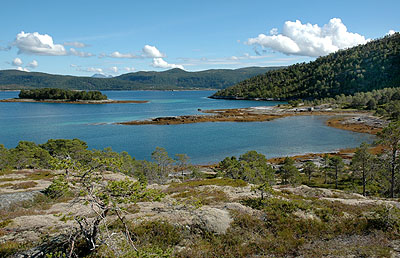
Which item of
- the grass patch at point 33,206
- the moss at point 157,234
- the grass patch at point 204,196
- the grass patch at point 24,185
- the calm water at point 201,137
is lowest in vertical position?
the calm water at point 201,137

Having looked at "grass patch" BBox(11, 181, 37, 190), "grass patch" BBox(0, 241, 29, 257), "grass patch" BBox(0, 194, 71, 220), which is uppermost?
"grass patch" BBox(0, 241, 29, 257)

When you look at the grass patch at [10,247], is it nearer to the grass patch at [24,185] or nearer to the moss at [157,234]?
the moss at [157,234]

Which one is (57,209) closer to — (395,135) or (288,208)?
(288,208)

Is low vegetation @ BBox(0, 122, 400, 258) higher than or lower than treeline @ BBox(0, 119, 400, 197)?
higher

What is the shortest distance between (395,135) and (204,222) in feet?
101

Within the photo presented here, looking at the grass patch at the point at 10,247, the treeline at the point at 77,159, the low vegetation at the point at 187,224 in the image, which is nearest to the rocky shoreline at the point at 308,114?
the treeline at the point at 77,159

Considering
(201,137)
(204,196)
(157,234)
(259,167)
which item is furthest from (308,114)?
(157,234)

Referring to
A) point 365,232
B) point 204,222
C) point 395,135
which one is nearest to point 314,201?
point 365,232

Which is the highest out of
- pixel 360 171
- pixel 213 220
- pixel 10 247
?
pixel 10 247

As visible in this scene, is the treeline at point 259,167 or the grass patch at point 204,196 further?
the treeline at point 259,167

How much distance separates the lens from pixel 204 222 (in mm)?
17156

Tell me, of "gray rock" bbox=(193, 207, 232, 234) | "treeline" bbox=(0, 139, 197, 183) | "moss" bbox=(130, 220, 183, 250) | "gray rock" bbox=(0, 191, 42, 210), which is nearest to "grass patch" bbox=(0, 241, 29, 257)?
"moss" bbox=(130, 220, 183, 250)

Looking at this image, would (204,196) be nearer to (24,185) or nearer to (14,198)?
(14,198)

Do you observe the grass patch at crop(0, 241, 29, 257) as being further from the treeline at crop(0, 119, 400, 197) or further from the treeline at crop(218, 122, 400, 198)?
the treeline at crop(218, 122, 400, 198)
